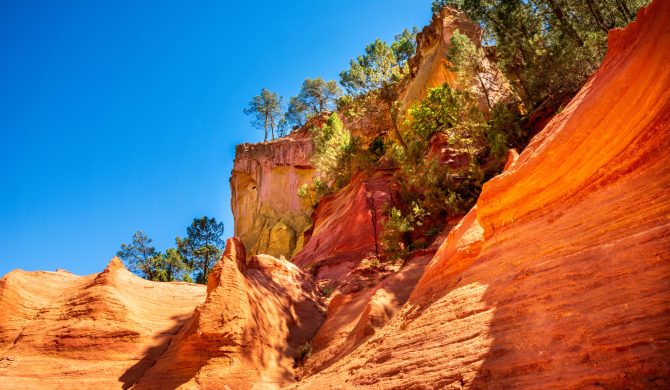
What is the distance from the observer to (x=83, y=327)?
1340 centimetres

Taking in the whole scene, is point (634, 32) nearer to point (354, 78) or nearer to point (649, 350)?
point (649, 350)

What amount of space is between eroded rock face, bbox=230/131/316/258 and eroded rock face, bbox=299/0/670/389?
35.9 m

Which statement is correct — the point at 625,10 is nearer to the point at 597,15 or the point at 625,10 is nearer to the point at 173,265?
the point at 597,15

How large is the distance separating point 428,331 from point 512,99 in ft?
67.1

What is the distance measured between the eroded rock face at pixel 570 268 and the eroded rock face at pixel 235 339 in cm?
255

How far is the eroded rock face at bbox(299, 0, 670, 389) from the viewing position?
480 centimetres

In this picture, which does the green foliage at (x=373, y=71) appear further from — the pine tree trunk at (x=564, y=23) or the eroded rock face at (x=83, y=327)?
the eroded rock face at (x=83, y=327)

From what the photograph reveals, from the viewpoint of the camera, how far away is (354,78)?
3062 cm

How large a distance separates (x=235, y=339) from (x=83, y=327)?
18.1 ft

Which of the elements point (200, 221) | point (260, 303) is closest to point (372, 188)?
point (260, 303)

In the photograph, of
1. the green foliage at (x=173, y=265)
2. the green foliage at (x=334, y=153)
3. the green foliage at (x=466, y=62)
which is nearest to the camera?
the green foliage at (x=466, y=62)

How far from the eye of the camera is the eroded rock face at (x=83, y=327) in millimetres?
12234

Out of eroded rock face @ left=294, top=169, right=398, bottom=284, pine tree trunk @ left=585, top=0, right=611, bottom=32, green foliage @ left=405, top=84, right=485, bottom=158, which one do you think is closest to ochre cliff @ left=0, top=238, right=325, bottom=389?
eroded rock face @ left=294, top=169, right=398, bottom=284

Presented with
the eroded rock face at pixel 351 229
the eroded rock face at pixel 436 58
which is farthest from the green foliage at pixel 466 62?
the eroded rock face at pixel 351 229
